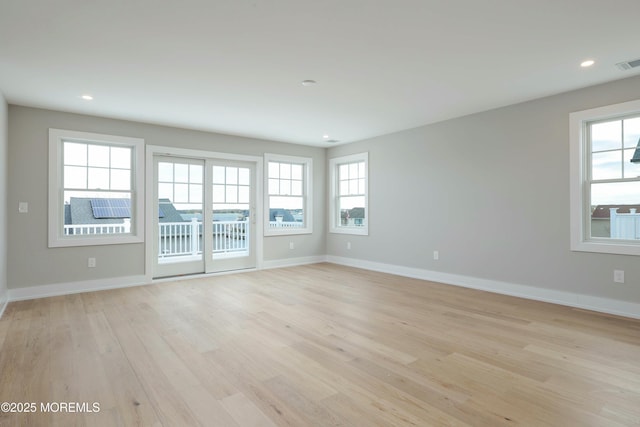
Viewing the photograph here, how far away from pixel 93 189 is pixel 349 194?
4.37 m

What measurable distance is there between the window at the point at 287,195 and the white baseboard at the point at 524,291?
1755 mm

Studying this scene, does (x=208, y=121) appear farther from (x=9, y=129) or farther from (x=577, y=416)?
(x=577, y=416)

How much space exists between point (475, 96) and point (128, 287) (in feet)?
17.6

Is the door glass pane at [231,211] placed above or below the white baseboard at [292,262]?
above

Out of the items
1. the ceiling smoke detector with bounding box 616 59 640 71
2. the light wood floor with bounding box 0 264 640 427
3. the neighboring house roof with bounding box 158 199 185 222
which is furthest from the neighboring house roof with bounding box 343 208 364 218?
the ceiling smoke detector with bounding box 616 59 640 71

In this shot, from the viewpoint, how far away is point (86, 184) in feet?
15.8

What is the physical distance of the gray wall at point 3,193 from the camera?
388 centimetres

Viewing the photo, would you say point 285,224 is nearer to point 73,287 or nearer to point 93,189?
point 93,189

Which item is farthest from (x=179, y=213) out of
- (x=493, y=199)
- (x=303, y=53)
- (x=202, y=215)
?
(x=493, y=199)

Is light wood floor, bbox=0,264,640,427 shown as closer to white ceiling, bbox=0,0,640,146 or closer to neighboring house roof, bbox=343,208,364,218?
white ceiling, bbox=0,0,640,146

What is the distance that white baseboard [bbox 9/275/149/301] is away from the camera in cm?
430

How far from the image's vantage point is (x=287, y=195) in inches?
269

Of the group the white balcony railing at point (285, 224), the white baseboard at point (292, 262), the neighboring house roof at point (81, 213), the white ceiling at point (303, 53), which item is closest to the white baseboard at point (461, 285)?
the neighboring house roof at point (81, 213)

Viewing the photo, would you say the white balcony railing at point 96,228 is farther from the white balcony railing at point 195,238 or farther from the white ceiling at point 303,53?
the white ceiling at point 303,53
